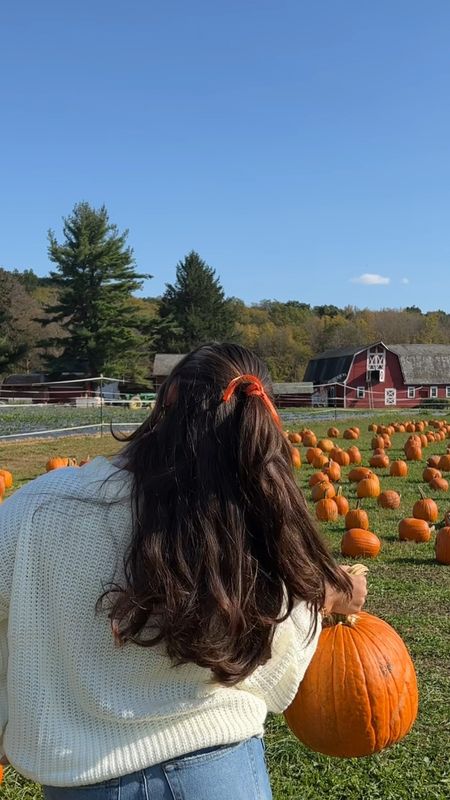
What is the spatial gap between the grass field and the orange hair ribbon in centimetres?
206

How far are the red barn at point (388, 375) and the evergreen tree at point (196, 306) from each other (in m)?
12.1

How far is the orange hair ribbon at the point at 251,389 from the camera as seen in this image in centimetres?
161

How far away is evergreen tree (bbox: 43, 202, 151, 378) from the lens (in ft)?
177

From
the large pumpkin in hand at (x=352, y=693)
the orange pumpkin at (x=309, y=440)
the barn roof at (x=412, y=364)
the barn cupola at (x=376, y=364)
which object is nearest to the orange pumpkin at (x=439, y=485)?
the orange pumpkin at (x=309, y=440)

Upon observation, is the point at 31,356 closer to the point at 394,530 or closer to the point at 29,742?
the point at 394,530

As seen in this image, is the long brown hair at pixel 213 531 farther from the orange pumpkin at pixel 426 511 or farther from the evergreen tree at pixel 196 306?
the evergreen tree at pixel 196 306

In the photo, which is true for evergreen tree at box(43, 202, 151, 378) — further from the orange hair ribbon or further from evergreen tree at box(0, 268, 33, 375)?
the orange hair ribbon

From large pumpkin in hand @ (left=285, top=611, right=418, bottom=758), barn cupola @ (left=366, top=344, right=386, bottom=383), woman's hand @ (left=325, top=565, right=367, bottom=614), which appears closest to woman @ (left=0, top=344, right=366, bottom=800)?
woman's hand @ (left=325, top=565, right=367, bottom=614)

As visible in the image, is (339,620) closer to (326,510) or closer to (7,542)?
(7,542)

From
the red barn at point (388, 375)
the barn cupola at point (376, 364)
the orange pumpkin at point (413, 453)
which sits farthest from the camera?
the barn cupola at point (376, 364)

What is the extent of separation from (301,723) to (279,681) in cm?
102

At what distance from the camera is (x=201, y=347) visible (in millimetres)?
Result: 1759

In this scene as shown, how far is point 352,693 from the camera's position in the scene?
105 inches

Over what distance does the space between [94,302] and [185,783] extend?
2133 inches
